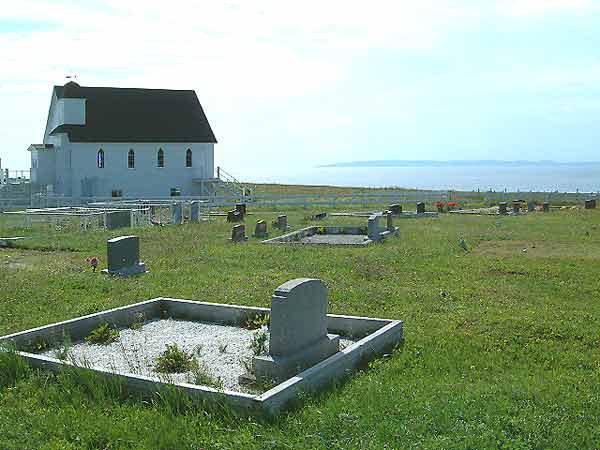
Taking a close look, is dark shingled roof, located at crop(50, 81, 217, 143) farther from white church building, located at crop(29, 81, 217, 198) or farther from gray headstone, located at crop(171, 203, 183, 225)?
gray headstone, located at crop(171, 203, 183, 225)

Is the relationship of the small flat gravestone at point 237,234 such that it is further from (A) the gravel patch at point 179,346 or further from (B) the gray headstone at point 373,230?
(A) the gravel patch at point 179,346

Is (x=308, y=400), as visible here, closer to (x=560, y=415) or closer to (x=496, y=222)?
(x=560, y=415)

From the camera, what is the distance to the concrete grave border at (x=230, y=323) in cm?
749

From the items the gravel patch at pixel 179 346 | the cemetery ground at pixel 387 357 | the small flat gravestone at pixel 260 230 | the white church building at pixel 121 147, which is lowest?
the gravel patch at pixel 179 346

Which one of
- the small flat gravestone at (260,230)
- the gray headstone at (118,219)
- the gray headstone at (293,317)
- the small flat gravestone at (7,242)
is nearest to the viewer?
the gray headstone at (293,317)

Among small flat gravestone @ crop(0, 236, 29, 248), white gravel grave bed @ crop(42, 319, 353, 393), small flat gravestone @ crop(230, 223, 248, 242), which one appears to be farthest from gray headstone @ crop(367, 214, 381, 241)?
white gravel grave bed @ crop(42, 319, 353, 393)

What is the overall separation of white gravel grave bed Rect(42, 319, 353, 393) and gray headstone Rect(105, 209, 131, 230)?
1849 centimetres

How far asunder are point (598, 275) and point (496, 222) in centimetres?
1625

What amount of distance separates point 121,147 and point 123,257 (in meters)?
37.3

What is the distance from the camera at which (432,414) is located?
23.3 feet

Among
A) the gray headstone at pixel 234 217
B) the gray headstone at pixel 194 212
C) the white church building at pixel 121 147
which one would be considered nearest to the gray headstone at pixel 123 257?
the gray headstone at pixel 194 212

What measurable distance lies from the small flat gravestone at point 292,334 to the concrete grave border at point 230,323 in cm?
26

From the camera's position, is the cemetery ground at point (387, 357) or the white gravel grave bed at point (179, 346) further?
the white gravel grave bed at point (179, 346)

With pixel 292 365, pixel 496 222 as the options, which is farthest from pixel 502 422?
pixel 496 222
